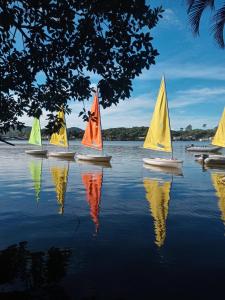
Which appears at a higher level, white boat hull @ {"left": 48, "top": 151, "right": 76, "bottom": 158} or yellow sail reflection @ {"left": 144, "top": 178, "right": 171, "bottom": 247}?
white boat hull @ {"left": 48, "top": 151, "right": 76, "bottom": 158}

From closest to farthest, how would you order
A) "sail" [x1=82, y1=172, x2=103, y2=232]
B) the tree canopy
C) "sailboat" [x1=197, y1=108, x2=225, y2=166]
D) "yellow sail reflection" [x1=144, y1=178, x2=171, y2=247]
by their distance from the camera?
the tree canopy
"yellow sail reflection" [x1=144, y1=178, x2=171, y2=247]
"sail" [x1=82, y1=172, x2=103, y2=232]
"sailboat" [x1=197, y1=108, x2=225, y2=166]

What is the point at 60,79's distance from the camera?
9.64 meters

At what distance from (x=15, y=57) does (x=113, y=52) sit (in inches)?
97.5

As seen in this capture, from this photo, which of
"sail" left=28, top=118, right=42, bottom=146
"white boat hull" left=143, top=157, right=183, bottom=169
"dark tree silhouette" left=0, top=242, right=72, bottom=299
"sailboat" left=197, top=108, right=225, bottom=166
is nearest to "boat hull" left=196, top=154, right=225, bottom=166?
"sailboat" left=197, top=108, right=225, bottom=166

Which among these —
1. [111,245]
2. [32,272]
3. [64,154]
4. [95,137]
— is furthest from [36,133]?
[32,272]

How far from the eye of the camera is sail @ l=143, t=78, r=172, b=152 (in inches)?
1885

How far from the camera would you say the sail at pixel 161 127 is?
157 ft

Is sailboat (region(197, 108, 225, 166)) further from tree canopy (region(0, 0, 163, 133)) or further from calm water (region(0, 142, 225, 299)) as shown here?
tree canopy (region(0, 0, 163, 133))

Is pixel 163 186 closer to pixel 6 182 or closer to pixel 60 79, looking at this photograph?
pixel 6 182

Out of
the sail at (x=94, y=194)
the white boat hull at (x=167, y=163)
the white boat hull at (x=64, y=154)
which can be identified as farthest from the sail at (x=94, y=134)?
the sail at (x=94, y=194)

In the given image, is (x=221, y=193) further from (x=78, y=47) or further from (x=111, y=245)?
(x=78, y=47)

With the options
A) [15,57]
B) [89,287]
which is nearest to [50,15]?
[15,57]

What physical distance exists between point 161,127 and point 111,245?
35.7 m

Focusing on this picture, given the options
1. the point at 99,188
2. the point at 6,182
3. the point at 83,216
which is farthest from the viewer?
the point at 6,182
